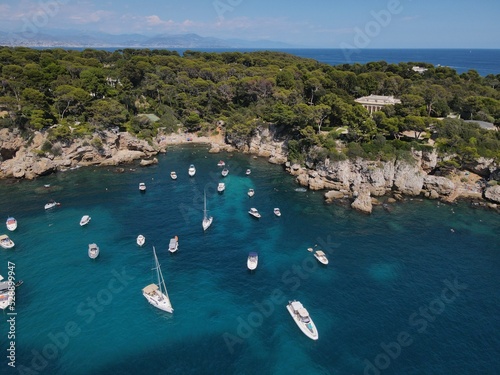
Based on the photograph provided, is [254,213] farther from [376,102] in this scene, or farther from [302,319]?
[376,102]

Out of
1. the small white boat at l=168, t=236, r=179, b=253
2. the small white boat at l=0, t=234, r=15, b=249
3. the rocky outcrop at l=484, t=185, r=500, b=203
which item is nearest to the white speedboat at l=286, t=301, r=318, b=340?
the small white boat at l=168, t=236, r=179, b=253

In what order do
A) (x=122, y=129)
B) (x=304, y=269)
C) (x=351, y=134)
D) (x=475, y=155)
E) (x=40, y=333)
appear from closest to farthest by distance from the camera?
1. (x=40, y=333)
2. (x=304, y=269)
3. (x=475, y=155)
4. (x=351, y=134)
5. (x=122, y=129)

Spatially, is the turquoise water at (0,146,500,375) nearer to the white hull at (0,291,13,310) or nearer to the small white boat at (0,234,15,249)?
the white hull at (0,291,13,310)

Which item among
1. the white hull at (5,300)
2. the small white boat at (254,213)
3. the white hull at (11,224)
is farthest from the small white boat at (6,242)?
the small white boat at (254,213)

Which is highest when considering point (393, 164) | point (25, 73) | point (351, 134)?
point (25, 73)

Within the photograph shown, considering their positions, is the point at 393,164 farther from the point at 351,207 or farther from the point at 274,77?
the point at 274,77

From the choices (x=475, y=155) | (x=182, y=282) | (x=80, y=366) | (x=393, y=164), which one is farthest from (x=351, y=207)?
(x=80, y=366)
